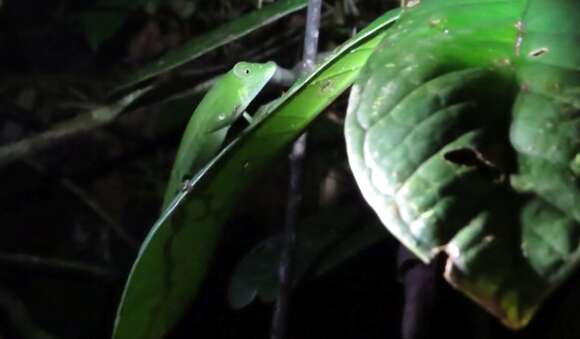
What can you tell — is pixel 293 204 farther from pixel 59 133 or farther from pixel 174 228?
pixel 59 133

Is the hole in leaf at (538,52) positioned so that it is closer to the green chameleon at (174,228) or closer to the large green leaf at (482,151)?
the large green leaf at (482,151)

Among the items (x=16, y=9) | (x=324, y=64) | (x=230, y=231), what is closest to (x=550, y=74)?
(x=324, y=64)

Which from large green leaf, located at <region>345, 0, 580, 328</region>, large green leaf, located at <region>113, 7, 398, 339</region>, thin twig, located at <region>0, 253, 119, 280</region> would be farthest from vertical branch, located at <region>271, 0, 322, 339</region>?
thin twig, located at <region>0, 253, 119, 280</region>

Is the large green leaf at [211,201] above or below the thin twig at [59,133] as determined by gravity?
above

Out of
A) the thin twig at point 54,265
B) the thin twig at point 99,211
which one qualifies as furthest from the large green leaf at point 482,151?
the thin twig at point 99,211

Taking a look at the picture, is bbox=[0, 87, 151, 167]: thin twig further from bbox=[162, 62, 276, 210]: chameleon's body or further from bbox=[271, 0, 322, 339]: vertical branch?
bbox=[271, 0, 322, 339]: vertical branch

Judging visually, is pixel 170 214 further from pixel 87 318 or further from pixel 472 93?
pixel 87 318
